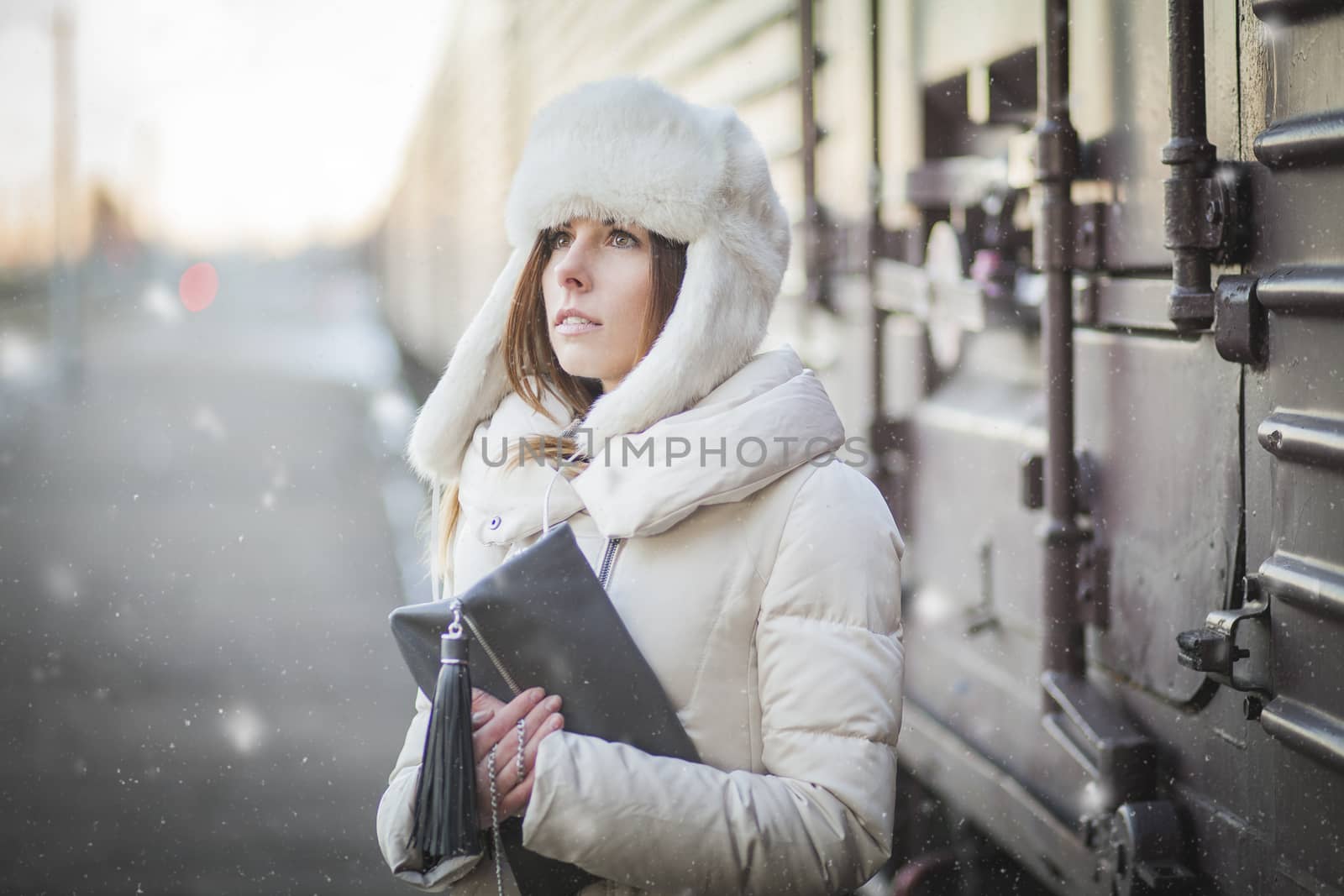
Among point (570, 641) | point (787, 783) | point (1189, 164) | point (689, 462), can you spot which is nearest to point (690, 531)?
point (689, 462)

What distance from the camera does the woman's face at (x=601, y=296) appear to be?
167cm

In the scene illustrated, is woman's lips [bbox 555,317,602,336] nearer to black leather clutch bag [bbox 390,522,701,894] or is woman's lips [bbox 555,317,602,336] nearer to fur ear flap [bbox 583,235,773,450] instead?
fur ear flap [bbox 583,235,773,450]

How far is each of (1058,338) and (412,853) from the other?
158 cm

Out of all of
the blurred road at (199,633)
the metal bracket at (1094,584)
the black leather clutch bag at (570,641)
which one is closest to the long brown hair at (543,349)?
the black leather clutch bag at (570,641)

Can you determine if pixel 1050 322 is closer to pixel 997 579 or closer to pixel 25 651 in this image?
pixel 997 579

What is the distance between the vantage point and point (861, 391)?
3410mm

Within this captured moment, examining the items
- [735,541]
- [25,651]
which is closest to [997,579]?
[735,541]

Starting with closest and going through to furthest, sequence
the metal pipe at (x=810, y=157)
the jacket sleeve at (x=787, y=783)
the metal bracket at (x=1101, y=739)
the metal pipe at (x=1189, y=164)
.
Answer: the jacket sleeve at (x=787, y=783) < the metal pipe at (x=1189, y=164) < the metal bracket at (x=1101, y=739) < the metal pipe at (x=810, y=157)

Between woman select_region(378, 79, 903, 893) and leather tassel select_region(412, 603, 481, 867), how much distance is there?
0.05m

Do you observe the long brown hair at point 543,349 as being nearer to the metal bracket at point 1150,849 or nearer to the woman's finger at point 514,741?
the woman's finger at point 514,741

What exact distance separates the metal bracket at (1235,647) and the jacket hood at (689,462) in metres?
0.69

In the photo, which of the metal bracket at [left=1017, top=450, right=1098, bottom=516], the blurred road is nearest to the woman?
the metal bracket at [left=1017, top=450, right=1098, bottom=516]

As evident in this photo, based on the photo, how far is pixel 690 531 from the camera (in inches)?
60.9

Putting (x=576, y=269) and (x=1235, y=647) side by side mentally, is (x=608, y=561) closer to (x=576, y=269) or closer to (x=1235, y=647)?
(x=576, y=269)
